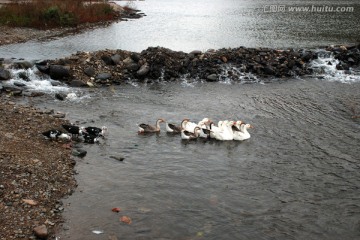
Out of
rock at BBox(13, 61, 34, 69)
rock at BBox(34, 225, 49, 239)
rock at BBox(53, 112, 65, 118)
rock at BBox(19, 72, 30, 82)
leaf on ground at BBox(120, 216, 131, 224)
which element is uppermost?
rock at BBox(13, 61, 34, 69)

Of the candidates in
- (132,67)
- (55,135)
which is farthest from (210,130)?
(132,67)

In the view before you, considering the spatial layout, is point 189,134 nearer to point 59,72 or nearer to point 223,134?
point 223,134

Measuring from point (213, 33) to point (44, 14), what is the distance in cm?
1903

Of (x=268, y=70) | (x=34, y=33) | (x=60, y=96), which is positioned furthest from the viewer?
(x=34, y=33)

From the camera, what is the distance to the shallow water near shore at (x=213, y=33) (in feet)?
114

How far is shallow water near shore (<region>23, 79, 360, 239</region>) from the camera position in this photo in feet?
34.8

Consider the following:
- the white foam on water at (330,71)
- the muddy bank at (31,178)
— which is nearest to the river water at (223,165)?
the white foam on water at (330,71)

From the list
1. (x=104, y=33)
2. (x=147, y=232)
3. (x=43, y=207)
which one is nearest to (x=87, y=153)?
(x=43, y=207)

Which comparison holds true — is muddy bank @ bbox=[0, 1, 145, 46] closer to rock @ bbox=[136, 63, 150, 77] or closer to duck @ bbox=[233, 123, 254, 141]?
rock @ bbox=[136, 63, 150, 77]

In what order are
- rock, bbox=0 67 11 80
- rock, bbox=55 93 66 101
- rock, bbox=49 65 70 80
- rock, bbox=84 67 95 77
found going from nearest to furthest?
rock, bbox=55 93 66 101
rock, bbox=0 67 11 80
rock, bbox=49 65 70 80
rock, bbox=84 67 95 77

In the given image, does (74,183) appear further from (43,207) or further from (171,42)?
(171,42)

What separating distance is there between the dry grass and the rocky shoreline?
18.2m

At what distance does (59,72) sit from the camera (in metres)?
24.0

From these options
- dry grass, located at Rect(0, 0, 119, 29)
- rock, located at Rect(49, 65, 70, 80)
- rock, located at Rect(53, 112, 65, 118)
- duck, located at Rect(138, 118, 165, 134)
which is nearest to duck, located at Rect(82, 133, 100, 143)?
duck, located at Rect(138, 118, 165, 134)
